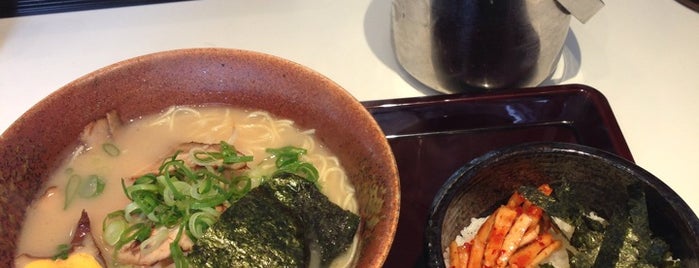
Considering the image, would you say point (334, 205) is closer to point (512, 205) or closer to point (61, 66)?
point (512, 205)

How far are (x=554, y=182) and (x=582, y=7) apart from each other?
460 mm

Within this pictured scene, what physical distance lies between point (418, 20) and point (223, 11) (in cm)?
82

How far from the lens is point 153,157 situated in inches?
57.0

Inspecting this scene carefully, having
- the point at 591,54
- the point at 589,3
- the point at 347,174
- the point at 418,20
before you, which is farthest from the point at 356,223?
the point at 591,54

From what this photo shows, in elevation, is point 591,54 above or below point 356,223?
above

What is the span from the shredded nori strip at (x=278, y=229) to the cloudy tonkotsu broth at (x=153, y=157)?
2.3 inches

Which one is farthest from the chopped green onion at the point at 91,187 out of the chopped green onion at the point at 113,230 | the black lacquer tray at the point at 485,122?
the black lacquer tray at the point at 485,122

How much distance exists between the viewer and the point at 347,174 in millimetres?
1371

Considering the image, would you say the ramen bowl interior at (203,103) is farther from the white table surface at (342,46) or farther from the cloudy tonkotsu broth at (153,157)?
the white table surface at (342,46)

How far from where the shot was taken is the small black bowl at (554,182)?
116cm

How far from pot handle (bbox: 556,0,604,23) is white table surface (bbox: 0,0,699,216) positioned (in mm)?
335

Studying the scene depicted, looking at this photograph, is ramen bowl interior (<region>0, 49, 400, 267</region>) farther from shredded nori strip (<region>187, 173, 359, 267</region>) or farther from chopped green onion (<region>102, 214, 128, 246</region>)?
chopped green onion (<region>102, 214, 128, 246</region>)

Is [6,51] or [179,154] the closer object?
[179,154]

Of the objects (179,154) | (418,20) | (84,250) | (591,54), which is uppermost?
(418,20)
